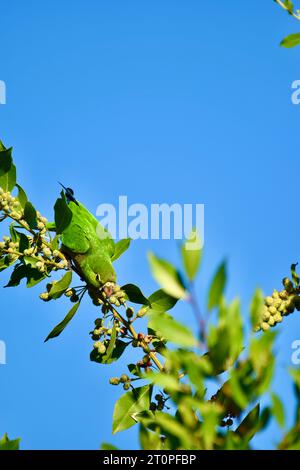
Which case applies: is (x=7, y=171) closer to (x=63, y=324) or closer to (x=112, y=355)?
(x=63, y=324)

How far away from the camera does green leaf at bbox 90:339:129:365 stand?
2547 millimetres

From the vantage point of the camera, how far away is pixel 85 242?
9.21 ft

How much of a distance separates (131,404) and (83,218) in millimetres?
978

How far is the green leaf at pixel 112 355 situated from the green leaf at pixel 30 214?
0.60 metres

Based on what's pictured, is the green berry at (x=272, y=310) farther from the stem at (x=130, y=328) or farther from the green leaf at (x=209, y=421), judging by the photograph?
the green leaf at (x=209, y=421)

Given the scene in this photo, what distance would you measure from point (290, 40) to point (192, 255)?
1241 millimetres

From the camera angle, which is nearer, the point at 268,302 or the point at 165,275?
the point at 165,275

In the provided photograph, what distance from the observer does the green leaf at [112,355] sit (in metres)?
2.55

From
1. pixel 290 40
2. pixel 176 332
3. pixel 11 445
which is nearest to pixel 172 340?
pixel 176 332

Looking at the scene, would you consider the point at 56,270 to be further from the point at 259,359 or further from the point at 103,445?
the point at 259,359

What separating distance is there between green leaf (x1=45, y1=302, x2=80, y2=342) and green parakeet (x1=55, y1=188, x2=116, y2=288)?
133 mm

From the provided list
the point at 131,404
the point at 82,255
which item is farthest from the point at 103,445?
the point at 82,255

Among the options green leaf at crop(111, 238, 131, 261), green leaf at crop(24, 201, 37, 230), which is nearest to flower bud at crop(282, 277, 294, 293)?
green leaf at crop(111, 238, 131, 261)
